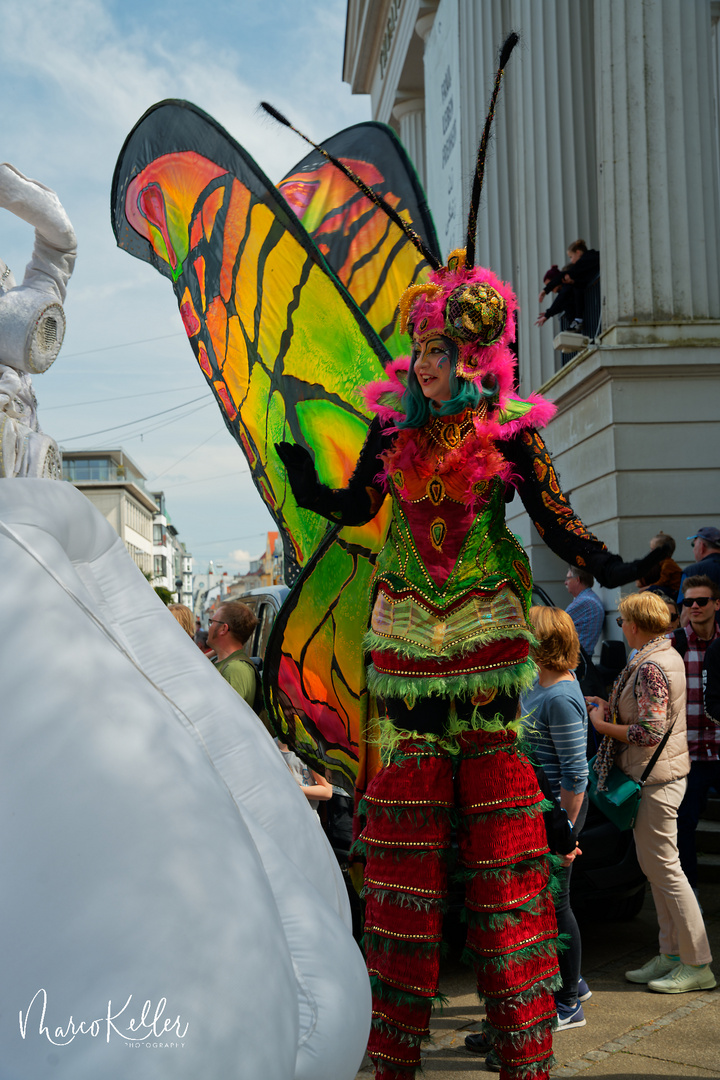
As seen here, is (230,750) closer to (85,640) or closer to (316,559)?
(85,640)

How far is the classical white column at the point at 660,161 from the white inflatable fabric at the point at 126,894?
894 cm

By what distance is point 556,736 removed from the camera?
3277 millimetres

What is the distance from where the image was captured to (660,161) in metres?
9.12

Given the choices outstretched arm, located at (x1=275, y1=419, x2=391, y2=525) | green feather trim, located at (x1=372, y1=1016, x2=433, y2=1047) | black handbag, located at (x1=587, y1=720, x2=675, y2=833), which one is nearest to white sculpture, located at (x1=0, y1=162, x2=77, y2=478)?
outstretched arm, located at (x1=275, y1=419, x2=391, y2=525)

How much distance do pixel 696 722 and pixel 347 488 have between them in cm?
259

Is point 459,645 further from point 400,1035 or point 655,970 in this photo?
point 655,970

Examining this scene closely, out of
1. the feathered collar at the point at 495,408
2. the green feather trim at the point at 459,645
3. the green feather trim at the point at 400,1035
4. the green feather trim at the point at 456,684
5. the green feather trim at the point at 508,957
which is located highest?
the feathered collar at the point at 495,408

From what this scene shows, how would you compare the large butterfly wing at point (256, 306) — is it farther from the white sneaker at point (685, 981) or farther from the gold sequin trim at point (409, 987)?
the white sneaker at point (685, 981)

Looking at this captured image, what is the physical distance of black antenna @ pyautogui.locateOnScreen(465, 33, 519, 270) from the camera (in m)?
2.34

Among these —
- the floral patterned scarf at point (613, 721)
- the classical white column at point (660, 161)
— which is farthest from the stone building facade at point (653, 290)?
the floral patterned scarf at point (613, 721)

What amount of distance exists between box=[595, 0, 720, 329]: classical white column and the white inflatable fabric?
8938 millimetres

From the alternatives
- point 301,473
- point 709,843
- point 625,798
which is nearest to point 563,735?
point 625,798

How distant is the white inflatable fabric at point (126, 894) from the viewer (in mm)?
760

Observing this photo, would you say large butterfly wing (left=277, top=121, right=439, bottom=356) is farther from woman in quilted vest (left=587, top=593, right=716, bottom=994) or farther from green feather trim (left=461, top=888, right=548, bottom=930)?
green feather trim (left=461, top=888, right=548, bottom=930)
